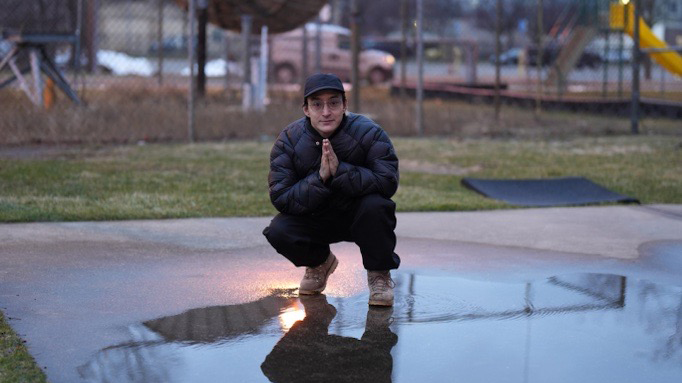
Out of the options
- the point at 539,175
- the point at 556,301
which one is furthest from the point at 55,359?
the point at 539,175

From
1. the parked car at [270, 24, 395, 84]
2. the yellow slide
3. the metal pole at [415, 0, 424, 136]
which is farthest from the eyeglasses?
the parked car at [270, 24, 395, 84]

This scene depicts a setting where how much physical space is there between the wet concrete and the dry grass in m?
5.22

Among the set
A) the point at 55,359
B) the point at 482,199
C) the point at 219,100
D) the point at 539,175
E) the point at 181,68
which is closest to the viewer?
the point at 55,359

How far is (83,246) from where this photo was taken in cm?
612

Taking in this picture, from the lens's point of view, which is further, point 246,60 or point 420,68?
point 246,60

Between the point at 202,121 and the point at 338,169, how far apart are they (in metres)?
8.47

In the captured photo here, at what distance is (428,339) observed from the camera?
4348 mm

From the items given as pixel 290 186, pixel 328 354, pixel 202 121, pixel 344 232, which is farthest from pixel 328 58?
pixel 328 354

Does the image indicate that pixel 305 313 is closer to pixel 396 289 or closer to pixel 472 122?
pixel 396 289

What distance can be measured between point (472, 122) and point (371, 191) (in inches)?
418

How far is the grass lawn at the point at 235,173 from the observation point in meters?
7.54

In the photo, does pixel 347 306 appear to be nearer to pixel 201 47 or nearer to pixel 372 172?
pixel 372 172

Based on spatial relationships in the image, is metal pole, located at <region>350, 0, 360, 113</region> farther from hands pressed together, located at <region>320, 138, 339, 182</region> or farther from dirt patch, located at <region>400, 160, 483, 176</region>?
hands pressed together, located at <region>320, 138, 339, 182</region>

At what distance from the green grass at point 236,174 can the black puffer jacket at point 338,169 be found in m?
2.47
